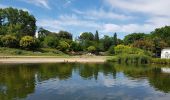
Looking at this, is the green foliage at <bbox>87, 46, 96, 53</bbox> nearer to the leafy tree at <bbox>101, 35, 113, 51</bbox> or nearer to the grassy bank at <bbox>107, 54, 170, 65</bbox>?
the leafy tree at <bbox>101, 35, 113, 51</bbox>

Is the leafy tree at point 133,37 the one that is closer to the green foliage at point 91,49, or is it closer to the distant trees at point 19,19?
the green foliage at point 91,49

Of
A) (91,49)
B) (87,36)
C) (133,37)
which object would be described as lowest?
(91,49)

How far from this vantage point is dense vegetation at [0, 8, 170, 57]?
4309 inches

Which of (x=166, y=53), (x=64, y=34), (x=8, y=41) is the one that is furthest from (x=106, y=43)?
(x=8, y=41)

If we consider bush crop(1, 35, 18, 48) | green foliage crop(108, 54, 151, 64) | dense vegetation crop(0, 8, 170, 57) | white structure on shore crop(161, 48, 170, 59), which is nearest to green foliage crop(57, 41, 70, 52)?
dense vegetation crop(0, 8, 170, 57)

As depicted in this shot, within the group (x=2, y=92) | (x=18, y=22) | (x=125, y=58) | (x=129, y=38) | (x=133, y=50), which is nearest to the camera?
(x=2, y=92)

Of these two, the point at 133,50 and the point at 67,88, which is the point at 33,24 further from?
the point at 67,88

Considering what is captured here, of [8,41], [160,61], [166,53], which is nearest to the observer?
[160,61]

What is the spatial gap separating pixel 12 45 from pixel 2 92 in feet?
280

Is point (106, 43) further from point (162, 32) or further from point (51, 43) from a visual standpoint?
point (51, 43)

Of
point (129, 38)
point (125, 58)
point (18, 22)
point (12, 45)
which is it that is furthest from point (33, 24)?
point (125, 58)

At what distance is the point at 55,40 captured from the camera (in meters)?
132

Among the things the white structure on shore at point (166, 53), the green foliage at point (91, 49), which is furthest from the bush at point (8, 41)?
the white structure on shore at point (166, 53)

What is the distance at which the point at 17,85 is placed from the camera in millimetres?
32406
